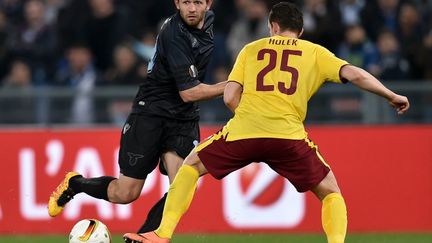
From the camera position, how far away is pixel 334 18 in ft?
52.6

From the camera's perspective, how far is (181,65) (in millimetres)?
9961

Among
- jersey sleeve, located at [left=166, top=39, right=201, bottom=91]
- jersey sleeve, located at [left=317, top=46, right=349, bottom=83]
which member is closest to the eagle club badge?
jersey sleeve, located at [left=166, top=39, right=201, bottom=91]

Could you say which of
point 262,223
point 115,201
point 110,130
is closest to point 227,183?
point 262,223

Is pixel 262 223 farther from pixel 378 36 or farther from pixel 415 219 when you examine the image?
pixel 378 36

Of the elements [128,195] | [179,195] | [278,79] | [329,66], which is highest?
[329,66]

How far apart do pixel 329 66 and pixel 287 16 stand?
484mm

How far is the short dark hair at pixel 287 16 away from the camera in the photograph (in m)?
9.39

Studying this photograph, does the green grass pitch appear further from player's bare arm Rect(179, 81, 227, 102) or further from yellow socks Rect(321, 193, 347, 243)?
yellow socks Rect(321, 193, 347, 243)

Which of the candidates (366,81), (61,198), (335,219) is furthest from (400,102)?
(61,198)

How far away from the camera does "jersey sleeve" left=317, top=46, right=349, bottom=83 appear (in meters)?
9.31

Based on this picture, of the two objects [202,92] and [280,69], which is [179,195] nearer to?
[202,92]

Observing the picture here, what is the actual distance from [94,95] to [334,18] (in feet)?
10.7

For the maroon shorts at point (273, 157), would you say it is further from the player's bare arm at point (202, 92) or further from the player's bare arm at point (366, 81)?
the player's bare arm at point (366, 81)

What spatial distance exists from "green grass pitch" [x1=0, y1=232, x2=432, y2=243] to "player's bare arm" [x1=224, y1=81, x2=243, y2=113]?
9.55ft
